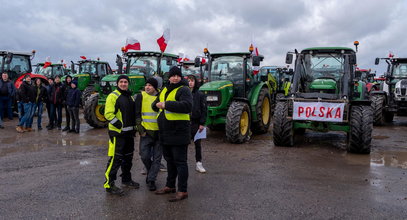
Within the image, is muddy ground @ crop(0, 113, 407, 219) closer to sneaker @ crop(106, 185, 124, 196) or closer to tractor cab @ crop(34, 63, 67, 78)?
sneaker @ crop(106, 185, 124, 196)

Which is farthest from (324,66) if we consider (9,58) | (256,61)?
(9,58)

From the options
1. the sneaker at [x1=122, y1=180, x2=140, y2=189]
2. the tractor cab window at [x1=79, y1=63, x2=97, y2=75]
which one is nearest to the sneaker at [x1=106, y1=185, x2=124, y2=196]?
the sneaker at [x1=122, y1=180, x2=140, y2=189]

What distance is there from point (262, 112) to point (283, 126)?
239 cm

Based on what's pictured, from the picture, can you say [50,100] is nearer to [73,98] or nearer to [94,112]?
[73,98]

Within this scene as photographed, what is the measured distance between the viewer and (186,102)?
4230mm

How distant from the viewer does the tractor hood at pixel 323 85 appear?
314 inches

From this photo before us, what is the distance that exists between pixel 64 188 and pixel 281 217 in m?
2.97

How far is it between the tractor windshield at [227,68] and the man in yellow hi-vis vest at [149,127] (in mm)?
4655

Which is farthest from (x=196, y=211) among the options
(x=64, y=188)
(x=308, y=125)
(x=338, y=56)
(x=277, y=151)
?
(x=338, y=56)

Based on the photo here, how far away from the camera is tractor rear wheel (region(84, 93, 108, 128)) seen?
10406 mm

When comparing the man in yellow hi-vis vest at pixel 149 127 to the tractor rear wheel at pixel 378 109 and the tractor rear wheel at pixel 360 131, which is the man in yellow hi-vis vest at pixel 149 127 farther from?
the tractor rear wheel at pixel 378 109

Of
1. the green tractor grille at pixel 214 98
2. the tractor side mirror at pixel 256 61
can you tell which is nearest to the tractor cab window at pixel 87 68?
the green tractor grille at pixel 214 98

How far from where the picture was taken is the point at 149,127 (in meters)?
4.73

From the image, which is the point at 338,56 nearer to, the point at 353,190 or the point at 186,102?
the point at 353,190
